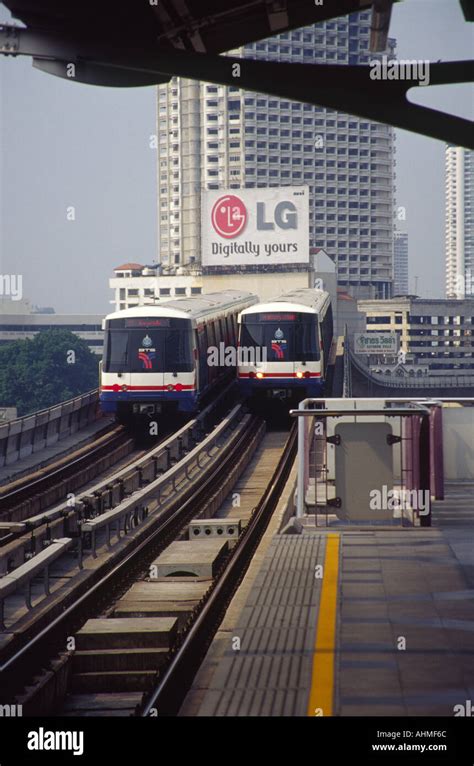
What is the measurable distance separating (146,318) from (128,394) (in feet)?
5.93

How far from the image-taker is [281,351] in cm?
3095

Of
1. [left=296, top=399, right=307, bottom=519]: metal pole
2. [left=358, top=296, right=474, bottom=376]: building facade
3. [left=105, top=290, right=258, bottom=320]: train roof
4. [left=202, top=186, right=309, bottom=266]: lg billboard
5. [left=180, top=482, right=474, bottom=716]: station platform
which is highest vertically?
[left=202, top=186, right=309, bottom=266]: lg billboard

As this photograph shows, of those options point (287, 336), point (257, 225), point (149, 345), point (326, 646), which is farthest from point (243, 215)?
point (326, 646)

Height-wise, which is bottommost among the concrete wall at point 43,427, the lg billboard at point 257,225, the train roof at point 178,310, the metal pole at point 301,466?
the concrete wall at point 43,427

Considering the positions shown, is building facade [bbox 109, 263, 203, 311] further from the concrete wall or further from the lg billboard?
the concrete wall

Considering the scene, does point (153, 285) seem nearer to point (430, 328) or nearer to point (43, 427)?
point (430, 328)

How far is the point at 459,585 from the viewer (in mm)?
10742

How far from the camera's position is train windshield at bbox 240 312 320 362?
30891mm

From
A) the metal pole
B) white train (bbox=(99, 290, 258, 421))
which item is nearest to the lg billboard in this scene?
white train (bbox=(99, 290, 258, 421))

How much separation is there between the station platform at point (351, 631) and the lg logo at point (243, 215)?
7853cm

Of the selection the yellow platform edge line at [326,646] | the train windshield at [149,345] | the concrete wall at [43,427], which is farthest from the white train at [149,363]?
the yellow platform edge line at [326,646]

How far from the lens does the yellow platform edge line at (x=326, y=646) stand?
7459mm

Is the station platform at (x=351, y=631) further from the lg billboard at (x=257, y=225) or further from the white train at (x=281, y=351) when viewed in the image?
the lg billboard at (x=257, y=225)

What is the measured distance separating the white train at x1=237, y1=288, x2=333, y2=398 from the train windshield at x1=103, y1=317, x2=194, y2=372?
3.43 metres
